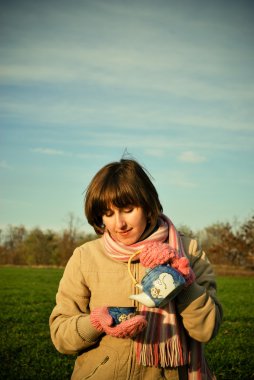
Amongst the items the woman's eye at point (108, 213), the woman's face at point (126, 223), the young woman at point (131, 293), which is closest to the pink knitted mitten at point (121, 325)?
the young woman at point (131, 293)

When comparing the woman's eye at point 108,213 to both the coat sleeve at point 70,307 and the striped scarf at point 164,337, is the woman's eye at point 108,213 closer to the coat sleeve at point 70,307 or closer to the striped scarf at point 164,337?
the striped scarf at point 164,337

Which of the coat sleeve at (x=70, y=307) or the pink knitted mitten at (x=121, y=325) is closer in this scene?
the pink knitted mitten at (x=121, y=325)

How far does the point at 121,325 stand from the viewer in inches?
87.1

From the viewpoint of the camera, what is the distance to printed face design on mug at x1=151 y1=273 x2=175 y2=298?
2.21 meters

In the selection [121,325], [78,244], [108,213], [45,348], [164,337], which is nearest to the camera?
[121,325]

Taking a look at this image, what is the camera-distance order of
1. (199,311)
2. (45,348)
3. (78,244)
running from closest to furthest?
(199,311), (45,348), (78,244)

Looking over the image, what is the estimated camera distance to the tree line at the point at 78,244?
39688 mm

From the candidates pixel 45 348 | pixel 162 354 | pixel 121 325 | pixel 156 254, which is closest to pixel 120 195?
pixel 156 254

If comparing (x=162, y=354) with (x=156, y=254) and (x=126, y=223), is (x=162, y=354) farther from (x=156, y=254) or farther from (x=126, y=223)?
(x=126, y=223)

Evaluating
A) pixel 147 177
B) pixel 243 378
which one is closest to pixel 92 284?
pixel 147 177

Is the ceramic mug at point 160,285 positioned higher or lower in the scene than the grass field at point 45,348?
higher

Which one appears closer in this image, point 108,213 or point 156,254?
point 156,254

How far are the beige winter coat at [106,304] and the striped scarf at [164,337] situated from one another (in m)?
0.07

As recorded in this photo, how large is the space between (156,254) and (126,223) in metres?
0.33
